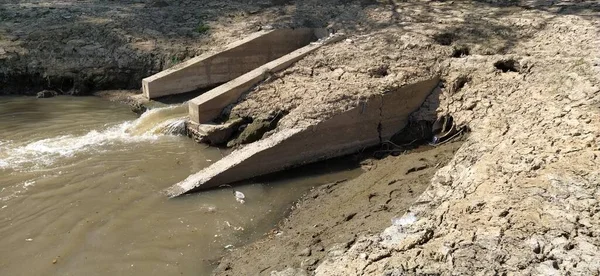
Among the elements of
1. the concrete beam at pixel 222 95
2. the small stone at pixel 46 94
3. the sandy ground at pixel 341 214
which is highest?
the concrete beam at pixel 222 95

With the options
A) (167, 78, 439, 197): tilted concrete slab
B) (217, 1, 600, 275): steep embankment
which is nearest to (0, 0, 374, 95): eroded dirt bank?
(217, 1, 600, 275): steep embankment

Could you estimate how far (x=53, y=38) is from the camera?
1223 centimetres

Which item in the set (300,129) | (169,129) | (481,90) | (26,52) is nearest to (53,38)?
(26,52)

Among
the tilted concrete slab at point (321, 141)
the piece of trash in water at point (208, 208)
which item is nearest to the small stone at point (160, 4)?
the tilted concrete slab at point (321, 141)

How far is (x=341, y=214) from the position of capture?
6551 millimetres

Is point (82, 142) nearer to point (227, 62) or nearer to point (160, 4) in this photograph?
point (227, 62)

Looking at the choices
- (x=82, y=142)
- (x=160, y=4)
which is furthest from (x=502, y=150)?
(x=160, y=4)

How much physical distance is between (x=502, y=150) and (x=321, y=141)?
3098 millimetres

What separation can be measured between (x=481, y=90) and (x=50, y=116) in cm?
858

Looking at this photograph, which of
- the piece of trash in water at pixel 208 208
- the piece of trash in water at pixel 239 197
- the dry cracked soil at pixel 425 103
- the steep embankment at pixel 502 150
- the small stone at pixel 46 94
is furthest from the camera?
the small stone at pixel 46 94

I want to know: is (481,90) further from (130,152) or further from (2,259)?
(2,259)

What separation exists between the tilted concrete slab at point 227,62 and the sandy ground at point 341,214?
167 inches

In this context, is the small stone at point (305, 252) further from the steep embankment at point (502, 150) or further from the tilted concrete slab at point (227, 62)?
the tilted concrete slab at point (227, 62)

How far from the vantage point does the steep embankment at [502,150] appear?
4.22 metres
